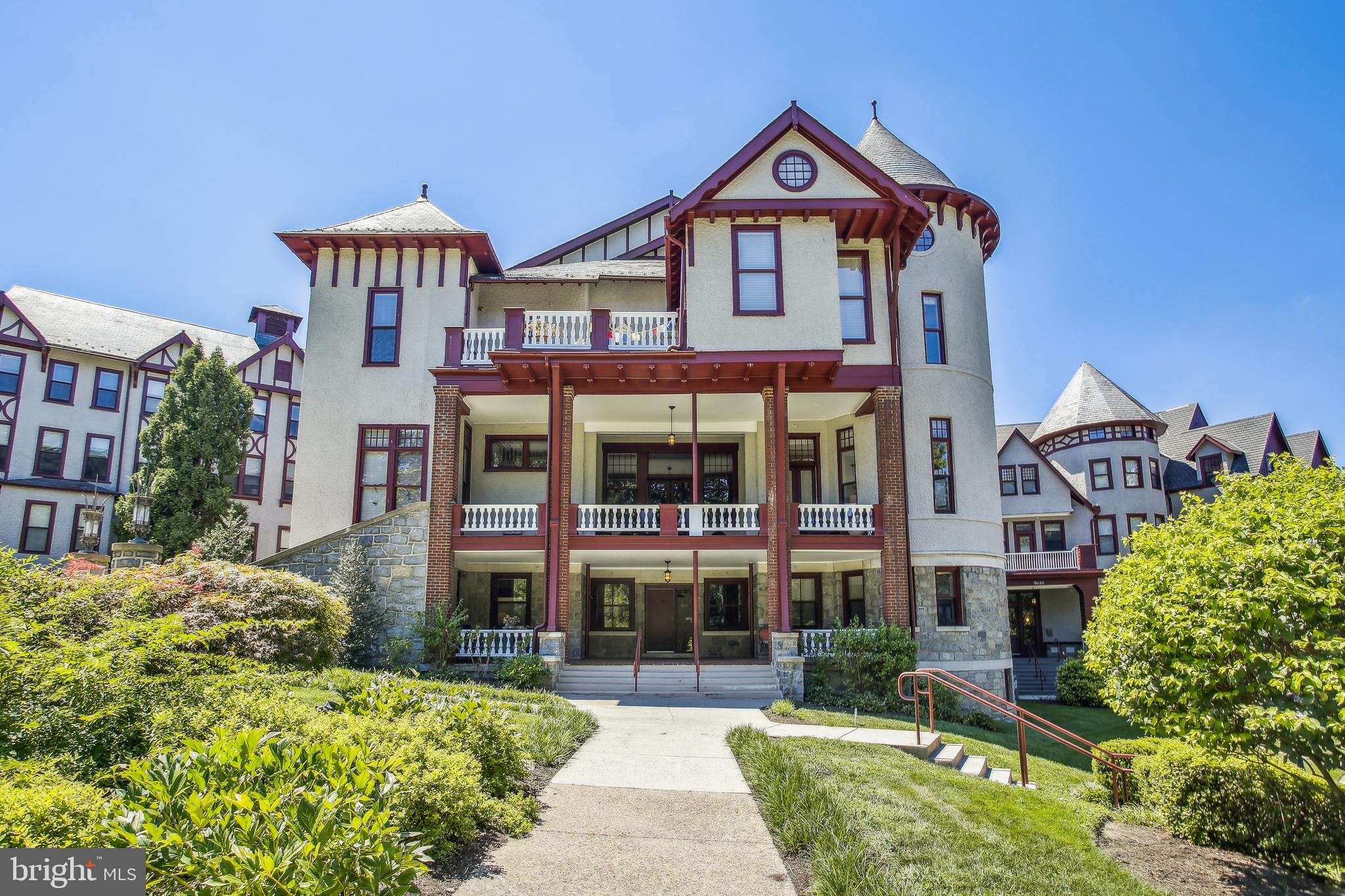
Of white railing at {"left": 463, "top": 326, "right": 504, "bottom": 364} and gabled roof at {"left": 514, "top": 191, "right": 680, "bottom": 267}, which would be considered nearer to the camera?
white railing at {"left": 463, "top": 326, "right": 504, "bottom": 364}

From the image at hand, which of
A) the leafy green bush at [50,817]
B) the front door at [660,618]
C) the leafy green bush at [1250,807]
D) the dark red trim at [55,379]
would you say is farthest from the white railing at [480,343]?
the dark red trim at [55,379]

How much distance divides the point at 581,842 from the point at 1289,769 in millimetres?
7077

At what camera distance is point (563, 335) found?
1939 centimetres

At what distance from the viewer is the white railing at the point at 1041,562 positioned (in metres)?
31.5

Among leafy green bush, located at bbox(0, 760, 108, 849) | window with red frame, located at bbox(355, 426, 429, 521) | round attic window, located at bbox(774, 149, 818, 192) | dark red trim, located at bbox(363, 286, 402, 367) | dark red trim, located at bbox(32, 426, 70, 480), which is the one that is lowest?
leafy green bush, located at bbox(0, 760, 108, 849)

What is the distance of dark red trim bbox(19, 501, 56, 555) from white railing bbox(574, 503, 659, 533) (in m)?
23.0

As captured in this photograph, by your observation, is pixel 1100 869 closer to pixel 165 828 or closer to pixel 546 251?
pixel 165 828

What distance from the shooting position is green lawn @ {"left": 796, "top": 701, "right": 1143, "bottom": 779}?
524 inches

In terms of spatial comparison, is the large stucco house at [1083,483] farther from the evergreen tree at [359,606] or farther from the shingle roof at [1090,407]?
the evergreen tree at [359,606]

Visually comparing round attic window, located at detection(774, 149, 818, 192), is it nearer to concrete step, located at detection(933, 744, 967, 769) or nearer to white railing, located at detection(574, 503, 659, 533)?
white railing, located at detection(574, 503, 659, 533)

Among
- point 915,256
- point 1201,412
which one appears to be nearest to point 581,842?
point 915,256

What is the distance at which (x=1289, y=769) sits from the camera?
27.0 feet

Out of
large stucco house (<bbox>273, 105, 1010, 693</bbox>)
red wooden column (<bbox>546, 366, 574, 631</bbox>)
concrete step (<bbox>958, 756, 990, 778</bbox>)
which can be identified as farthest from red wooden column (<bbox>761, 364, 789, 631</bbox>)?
concrete step (<bbox>958, 756, 990, 778</bbox>)

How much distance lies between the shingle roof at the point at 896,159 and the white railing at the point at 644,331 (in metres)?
7.32
